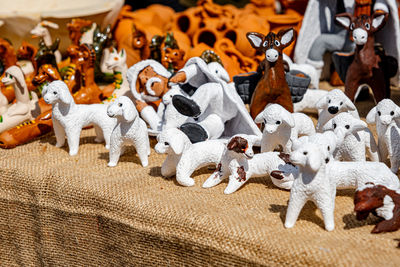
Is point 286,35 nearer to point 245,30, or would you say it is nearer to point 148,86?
point 148,86

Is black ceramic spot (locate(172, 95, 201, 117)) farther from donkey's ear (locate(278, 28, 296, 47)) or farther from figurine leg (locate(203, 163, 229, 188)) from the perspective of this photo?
donkey's ear (locate(278, 28, 296, 47))

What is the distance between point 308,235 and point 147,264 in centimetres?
44

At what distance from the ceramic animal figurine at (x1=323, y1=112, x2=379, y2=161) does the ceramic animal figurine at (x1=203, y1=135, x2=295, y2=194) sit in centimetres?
17

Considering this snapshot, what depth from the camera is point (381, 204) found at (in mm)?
1100

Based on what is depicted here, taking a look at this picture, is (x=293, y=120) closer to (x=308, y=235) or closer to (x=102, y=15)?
(x=308, y=235)

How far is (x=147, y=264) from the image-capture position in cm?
129

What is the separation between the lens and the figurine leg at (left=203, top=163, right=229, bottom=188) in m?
1.39

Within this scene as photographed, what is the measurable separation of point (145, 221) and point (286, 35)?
724 millimetres

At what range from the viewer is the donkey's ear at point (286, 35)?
4.96 feet

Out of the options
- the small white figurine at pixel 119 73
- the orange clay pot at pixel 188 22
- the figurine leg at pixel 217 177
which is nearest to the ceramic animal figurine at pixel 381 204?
the figurine leg at pixel 217 177

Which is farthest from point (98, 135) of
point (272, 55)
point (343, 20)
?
point (343, 20)

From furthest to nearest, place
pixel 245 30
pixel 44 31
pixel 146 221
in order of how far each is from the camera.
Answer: pixel 245 30
pixel 44 31
pixel 146 221

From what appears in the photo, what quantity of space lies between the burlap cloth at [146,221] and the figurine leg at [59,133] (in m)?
0.05

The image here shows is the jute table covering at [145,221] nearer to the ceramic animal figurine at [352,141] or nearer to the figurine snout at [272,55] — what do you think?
the ceramic animal figurine at [352,141]
